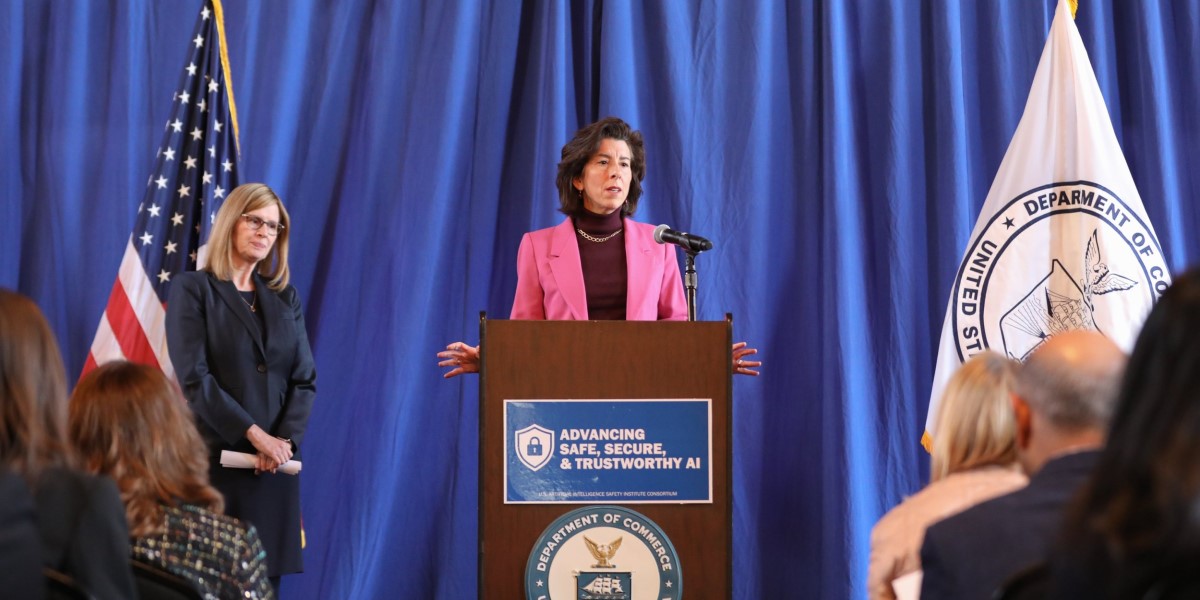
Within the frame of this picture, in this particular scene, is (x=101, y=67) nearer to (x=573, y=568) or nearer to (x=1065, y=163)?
(x=573, y=568)

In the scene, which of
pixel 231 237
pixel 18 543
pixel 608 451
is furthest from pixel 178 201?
pixel 18 543

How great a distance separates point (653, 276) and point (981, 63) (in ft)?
7.02

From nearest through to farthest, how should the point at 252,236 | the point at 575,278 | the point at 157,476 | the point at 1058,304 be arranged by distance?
the point at 157,476, the point at 575,278, the point at 252,236, the point at 1058,304

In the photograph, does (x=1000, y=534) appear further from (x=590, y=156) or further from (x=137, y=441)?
(x=590, y=156)

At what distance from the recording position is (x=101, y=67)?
16.1ft

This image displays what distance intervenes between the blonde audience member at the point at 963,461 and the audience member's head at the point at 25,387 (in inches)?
57.2

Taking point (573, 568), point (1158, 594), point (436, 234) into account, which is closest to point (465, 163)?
point (436, 234)

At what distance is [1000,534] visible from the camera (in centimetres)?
155

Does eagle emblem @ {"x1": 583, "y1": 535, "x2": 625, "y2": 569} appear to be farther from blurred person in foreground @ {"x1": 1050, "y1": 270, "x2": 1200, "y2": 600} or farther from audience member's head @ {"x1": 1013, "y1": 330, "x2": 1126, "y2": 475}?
blurred person in foreground @ {"x1": 1050, "y1": 270, "x2": 1200, "y2": 600}

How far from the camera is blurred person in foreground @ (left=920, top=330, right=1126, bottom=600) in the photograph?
1.51 metres

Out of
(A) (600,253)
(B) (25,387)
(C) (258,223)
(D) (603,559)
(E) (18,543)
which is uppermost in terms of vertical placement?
(C) (258,223)

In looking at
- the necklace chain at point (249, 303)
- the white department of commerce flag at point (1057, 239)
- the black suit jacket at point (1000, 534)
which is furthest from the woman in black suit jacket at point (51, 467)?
the white department of commerce flag at point (1057, 239)

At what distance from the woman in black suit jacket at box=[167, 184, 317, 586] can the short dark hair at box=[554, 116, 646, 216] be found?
1060 mm

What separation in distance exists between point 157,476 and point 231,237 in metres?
2.25
